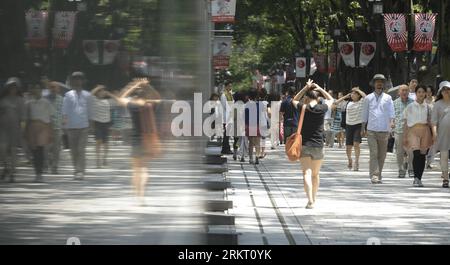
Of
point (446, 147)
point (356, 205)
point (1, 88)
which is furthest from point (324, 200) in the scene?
point (1, 88)

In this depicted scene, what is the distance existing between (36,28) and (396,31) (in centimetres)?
3455

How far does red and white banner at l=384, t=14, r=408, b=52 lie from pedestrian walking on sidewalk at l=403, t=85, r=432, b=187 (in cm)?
1699

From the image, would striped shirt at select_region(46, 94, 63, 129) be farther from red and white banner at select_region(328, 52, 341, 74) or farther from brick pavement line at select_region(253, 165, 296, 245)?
red and white banner at select_region(328, 52, 341, 74)

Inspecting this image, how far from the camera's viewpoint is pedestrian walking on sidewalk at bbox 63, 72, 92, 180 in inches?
86.1

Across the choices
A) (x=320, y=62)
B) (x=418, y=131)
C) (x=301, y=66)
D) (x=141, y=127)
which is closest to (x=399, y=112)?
(x=418, y=131)

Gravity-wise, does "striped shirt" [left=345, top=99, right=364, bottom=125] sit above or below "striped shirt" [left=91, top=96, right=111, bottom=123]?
below

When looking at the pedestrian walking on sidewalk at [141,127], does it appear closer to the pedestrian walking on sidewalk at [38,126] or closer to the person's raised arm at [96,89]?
the person's raised arm at [96,89]

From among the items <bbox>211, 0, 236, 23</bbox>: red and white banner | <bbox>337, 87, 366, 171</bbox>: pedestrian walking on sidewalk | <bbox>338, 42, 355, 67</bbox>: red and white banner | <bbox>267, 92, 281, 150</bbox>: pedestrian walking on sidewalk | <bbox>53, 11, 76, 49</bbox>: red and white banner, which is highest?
<bbox>211, 0, 236, 23</bbox>: red and white banner

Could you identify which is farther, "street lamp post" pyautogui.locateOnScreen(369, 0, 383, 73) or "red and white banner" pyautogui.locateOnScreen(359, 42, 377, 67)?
"red and white banner" pyautogui.locateOnScreen(359, 42, 377, 67)

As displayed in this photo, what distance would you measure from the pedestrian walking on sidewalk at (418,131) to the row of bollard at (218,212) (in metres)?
3.38

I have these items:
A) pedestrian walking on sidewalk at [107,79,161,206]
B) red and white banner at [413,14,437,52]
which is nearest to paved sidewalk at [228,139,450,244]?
pedestrian walking on sidewalk at [107,79,161,206]

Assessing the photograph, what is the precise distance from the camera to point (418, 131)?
18516 mm

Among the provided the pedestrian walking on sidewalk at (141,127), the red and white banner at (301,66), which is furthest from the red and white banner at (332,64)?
the pedestrian walking on sidewalk at (141,127)
